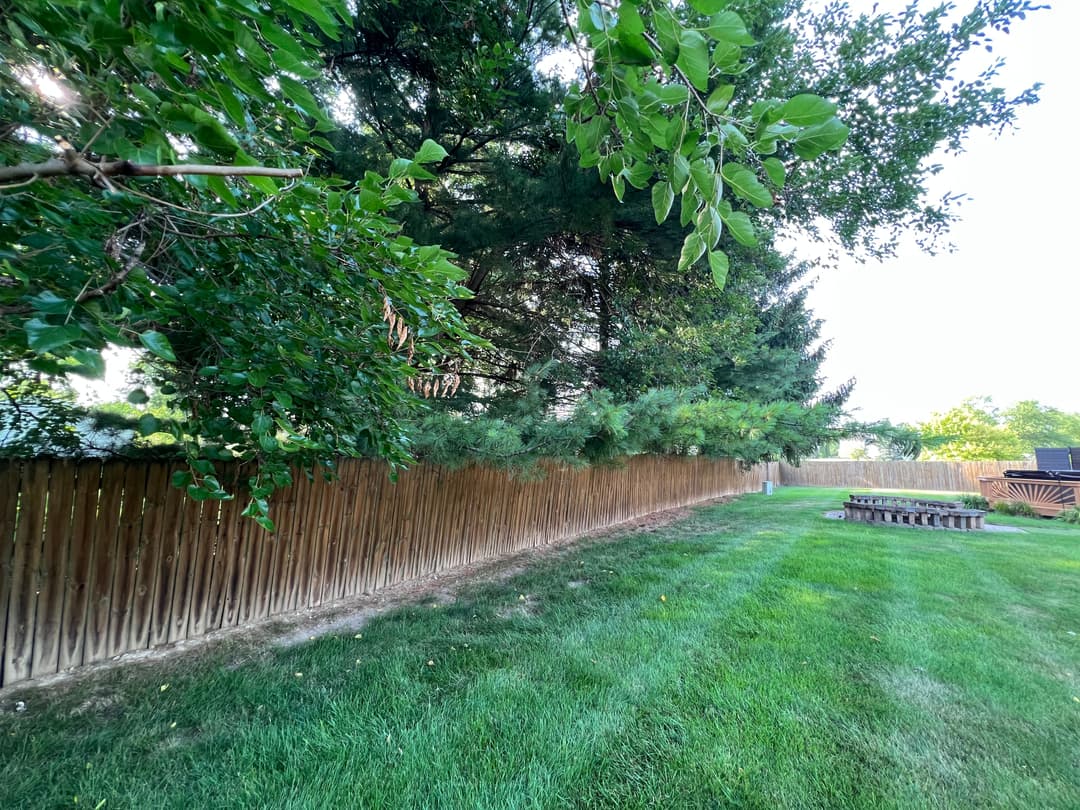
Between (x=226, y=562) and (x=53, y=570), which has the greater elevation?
(x=53, y=570)

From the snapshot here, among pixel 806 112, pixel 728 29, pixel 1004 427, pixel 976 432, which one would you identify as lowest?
pixel 806 112

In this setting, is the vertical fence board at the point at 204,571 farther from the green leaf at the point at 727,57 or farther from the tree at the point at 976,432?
the tree at the point at 976,432

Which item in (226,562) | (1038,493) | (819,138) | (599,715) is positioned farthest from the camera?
(1038,493)

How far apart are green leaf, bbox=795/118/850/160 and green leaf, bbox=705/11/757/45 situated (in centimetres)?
21

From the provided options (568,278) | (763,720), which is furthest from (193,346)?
(568,278)

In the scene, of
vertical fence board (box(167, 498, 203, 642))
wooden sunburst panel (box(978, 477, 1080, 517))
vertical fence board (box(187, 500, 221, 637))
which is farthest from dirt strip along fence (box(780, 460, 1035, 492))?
vertical fence board (box(167, 498, 203, 642))

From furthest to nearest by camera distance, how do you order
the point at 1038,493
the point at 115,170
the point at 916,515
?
1. the point at 1038,493
2. the point at 916,515
3. the point at 115,170

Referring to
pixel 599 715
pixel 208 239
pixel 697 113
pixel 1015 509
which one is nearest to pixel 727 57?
pixel 697 113

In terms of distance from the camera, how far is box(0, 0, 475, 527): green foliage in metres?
0.85

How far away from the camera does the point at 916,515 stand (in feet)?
30.4

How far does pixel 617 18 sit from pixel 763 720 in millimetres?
3026

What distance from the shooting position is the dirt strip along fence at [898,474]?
2072cm

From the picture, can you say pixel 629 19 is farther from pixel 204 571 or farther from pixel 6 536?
pixel 204 571

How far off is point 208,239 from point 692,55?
1.82 meters
